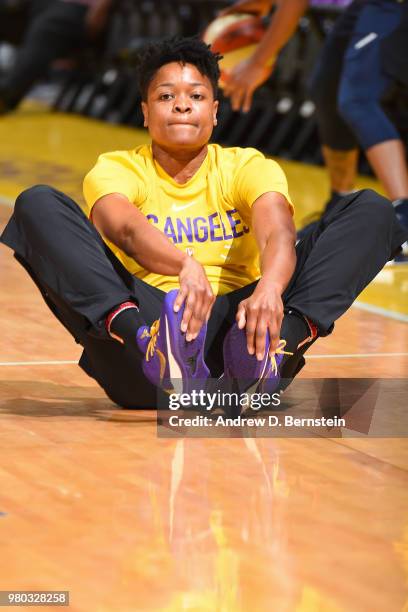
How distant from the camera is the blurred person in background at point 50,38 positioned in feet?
39.7

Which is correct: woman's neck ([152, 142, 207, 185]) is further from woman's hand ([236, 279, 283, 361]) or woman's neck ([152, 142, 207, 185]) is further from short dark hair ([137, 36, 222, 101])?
woman's hand ([236, 279, 283, 361])

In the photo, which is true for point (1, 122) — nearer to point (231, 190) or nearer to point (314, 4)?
point (314, 4)

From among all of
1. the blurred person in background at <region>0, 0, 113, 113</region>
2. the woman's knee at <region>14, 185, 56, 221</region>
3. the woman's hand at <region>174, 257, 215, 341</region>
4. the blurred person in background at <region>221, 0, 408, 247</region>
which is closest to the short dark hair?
the woman's knee at <region>14, 185, 56, 221</region>

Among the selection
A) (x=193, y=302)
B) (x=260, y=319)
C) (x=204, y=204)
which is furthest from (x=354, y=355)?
(x=193, y=302)

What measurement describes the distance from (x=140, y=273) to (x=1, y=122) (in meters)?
8.19

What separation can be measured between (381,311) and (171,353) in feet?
7.01

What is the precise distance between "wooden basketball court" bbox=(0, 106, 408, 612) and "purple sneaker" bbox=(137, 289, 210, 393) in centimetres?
15

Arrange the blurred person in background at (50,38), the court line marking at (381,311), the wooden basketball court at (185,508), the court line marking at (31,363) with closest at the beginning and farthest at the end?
the wooden basketball court at (185,508) < the court line marking at (31,363) < the court line marking at (381,311) < the blurred person in background at (50,38)

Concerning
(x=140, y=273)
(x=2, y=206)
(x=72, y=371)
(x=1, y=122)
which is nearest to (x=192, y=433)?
(x=140, y=273)

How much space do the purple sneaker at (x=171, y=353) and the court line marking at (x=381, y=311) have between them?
185 centimetres

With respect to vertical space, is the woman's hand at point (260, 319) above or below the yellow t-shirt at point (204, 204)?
below

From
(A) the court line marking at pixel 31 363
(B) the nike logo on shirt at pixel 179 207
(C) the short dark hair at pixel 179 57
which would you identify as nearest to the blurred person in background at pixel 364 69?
(A) the court line marking at pixel 31 363

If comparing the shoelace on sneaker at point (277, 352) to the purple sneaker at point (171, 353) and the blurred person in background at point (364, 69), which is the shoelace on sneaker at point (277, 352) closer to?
the purple sneaker at point (171, 353)

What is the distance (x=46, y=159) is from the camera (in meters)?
9.92
